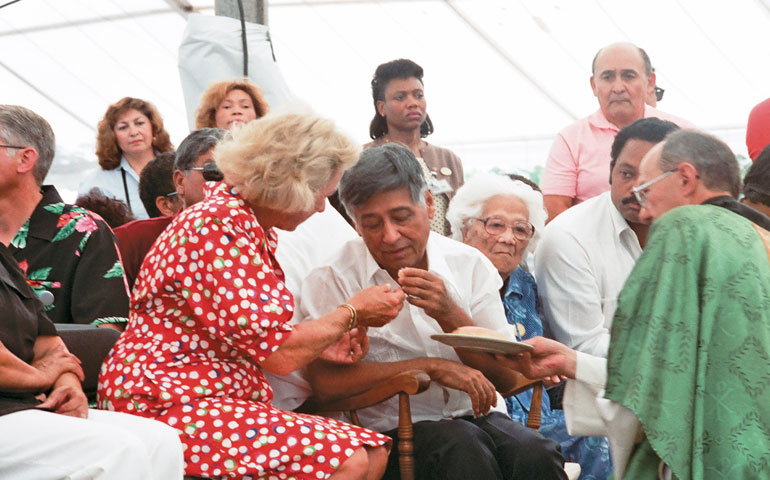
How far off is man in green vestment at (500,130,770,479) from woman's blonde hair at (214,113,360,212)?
1.02m

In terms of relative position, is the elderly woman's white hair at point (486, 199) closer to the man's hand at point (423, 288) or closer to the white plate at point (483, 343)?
the man's hand at point (423, 288)

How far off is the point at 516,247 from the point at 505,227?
0.11 m

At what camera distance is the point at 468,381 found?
3.53 metres

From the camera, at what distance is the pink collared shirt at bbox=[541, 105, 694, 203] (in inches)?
217

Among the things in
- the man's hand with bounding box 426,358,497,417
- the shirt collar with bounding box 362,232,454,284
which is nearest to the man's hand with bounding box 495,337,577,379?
the man's hand with bounding box 426,358,497,417

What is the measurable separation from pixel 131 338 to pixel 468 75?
351 inches

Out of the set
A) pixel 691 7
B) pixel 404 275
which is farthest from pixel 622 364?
pixel 691 7

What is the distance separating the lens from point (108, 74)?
493 inches

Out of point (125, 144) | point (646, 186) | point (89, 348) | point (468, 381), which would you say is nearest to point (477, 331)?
point (468, 381)

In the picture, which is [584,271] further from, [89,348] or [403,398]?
[89,348]

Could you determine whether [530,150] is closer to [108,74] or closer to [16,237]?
[108,74]

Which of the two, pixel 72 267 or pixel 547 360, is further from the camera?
pixel 72 267

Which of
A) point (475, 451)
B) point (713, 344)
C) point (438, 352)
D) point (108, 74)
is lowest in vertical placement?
point (475, 451)

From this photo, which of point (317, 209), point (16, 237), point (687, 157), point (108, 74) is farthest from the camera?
point (108, 74)
